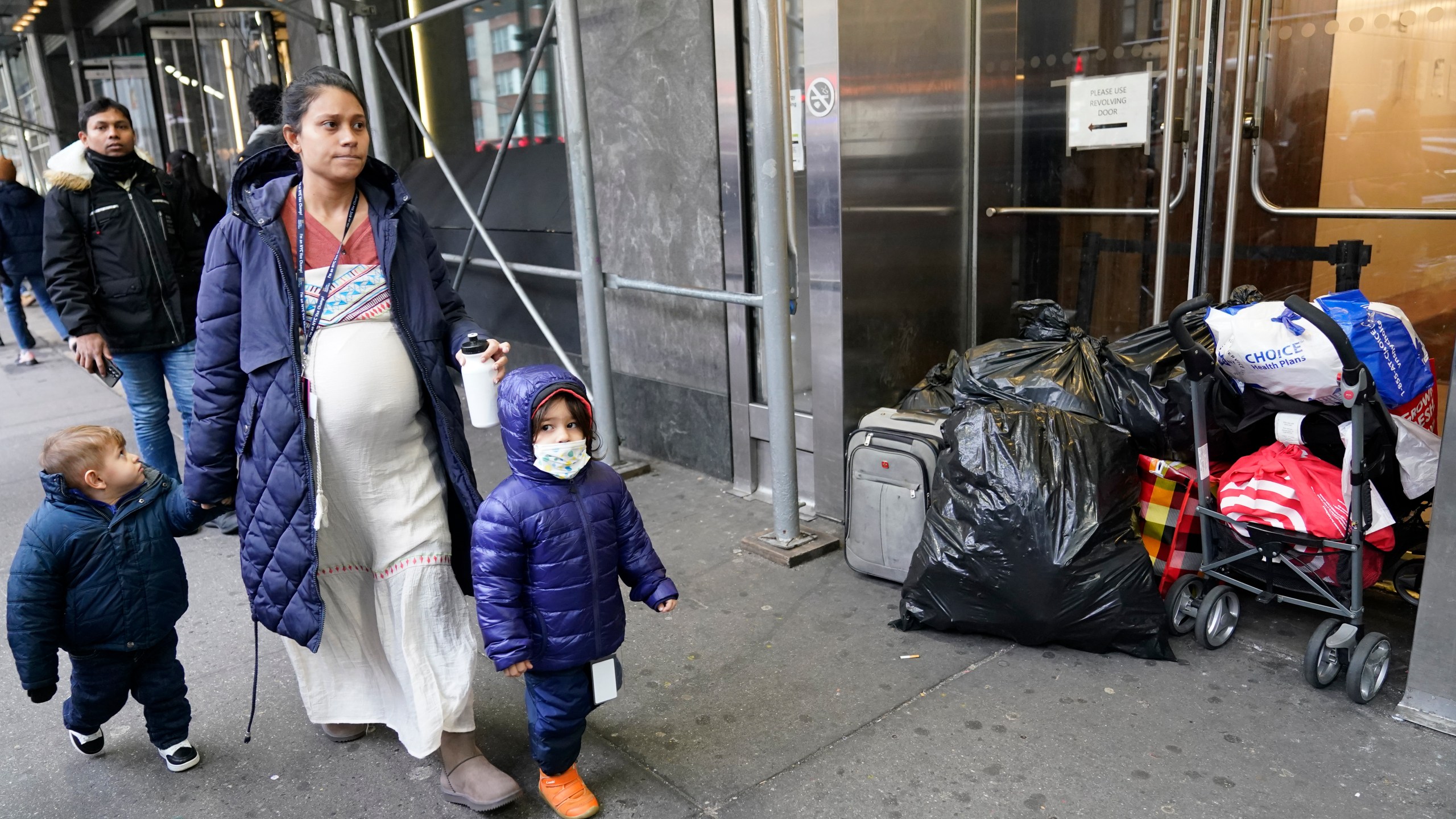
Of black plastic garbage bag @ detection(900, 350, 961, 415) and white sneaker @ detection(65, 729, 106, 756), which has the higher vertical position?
black plastic garbage bag @ detection(900, 350, 961, 415)

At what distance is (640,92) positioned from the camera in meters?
4.87

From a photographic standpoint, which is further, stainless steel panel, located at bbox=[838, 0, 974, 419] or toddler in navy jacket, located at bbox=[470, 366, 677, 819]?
stainless steel panel, located at bbox=[838, 0, 974, 419]

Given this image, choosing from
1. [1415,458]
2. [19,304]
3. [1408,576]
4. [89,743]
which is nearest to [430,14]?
[89,743]

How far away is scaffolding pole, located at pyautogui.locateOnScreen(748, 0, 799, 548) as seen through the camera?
141 inches

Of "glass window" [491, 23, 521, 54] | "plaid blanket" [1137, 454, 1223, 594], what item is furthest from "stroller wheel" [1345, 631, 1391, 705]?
"glass window" [491, 23, 521, 54]

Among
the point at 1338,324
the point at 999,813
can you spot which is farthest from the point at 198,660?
the point at 1338,324

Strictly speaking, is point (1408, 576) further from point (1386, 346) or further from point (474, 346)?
point (474, 346)

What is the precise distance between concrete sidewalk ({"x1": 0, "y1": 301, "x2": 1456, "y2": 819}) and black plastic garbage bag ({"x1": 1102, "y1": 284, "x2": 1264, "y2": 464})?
58 cm

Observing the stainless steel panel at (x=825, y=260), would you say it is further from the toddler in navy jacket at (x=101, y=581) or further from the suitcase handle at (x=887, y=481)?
the toddler in navy jacket at (x=101, y=581)

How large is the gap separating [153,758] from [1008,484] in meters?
2.53

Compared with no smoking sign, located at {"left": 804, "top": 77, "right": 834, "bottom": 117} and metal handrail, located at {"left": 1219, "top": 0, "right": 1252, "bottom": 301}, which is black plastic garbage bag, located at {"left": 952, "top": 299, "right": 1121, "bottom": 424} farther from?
no smoking sign, located at {"left": 804, "top": 77, "right": 834, "bottom": 117}

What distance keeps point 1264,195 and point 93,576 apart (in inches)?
154

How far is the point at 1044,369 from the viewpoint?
11.5 feet

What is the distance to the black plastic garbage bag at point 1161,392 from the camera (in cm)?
332
